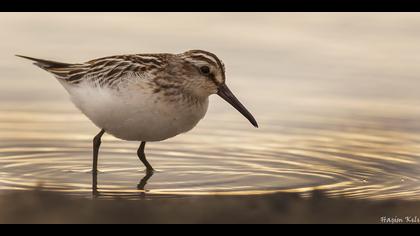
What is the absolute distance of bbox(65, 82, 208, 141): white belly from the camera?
15637mm

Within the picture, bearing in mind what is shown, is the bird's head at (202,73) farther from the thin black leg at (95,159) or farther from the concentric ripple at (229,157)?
the thin black leg at (95,159)

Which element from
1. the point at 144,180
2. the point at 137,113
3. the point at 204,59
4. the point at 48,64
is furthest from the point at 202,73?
the point at 48,64

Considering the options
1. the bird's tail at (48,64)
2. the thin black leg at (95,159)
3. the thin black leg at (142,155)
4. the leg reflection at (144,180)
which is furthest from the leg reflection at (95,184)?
the bird's tail at (48,64)

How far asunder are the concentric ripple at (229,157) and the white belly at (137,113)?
0.62 meters

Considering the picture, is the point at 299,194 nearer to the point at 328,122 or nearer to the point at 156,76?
the point at 156,76

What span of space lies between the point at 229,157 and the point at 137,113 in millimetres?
2310

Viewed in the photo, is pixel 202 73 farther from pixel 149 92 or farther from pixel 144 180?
pixel 144 180

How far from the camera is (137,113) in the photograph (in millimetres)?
15617

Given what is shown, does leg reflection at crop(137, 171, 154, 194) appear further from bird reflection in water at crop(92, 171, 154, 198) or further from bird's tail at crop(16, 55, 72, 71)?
bird's tail at crop(16, 55, 72, 71)

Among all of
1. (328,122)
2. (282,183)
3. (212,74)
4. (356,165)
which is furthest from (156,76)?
(328,122)

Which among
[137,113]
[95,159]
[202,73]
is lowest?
[95,159]

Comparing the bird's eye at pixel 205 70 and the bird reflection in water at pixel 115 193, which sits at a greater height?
the bird's eye at pixel 205 70

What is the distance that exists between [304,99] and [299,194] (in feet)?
17.9

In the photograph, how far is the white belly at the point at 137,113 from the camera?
616 inches
